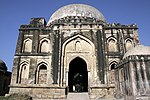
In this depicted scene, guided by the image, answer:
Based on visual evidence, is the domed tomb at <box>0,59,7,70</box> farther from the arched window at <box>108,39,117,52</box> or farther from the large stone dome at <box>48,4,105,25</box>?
the arched window at <box>108,39,117,52</box>

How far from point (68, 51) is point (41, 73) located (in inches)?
154

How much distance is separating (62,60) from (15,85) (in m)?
5.42

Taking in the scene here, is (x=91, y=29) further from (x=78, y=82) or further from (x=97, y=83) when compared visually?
(x=78, y=82)

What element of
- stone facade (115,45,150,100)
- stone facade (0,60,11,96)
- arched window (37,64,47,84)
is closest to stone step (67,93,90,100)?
stone facade (115,45,150,100)

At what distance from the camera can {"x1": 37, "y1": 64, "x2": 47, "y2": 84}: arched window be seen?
18.7 meters

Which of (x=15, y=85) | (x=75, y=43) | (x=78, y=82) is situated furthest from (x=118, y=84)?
(x=78, y=82)

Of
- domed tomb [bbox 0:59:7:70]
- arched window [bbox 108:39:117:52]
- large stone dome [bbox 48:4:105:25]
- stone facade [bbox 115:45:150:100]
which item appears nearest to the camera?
stone facade [bbox 115:45:150:100]

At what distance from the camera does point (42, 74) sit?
19.0 m

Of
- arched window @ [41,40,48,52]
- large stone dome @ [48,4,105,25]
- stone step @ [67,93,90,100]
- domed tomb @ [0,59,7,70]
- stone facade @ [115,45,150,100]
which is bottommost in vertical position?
stone step @ [67,93,90,100]

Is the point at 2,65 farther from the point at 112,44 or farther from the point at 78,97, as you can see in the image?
the point at 112,44

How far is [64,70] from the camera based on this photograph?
18125 millimetres

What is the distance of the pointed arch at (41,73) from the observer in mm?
18656

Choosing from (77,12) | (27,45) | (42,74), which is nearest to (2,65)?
(27,45)

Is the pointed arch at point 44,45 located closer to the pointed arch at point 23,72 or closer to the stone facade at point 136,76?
the pointed arch at point 23,72
